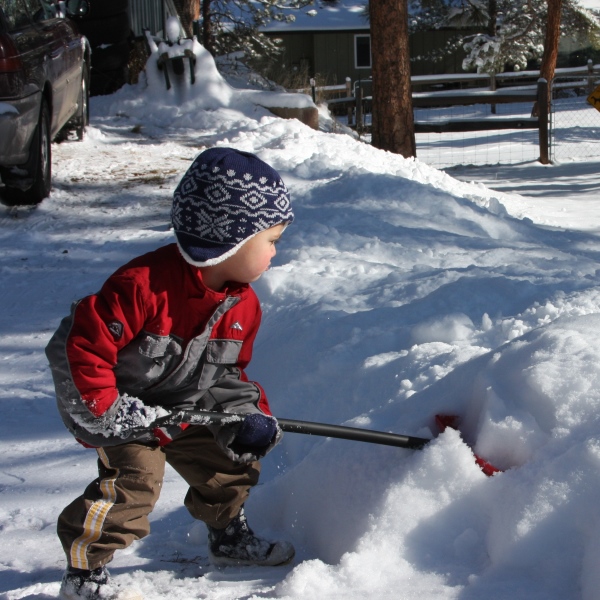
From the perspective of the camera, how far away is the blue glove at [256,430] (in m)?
2.27

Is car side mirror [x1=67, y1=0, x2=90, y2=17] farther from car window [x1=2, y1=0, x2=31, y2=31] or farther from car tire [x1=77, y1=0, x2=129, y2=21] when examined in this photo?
car tire [x1=77, y1=0, x2=129, y2=21]

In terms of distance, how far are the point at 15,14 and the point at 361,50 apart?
27.0 metres

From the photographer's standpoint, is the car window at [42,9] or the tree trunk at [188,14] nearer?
the car window at [42,9]

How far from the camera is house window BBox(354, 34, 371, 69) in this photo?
3175 cm

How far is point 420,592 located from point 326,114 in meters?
13.5

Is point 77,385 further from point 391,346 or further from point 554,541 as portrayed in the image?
point 391,346

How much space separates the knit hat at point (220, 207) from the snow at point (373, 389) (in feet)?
2.69

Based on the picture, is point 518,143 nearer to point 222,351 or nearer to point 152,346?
point 222,351

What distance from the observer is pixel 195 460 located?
2471mm

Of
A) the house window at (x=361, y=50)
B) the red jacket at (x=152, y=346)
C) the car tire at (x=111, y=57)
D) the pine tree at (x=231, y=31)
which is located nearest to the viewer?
the red jacket at (x=152, y=346)

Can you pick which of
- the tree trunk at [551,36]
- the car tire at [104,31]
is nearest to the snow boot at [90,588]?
the car tire at [104,31]

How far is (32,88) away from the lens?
620cm

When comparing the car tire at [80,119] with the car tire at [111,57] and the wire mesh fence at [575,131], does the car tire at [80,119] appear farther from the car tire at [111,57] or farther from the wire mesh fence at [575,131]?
the wire mesh fence at [575,131]

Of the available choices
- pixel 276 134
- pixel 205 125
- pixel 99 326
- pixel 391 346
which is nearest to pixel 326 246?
pixel 391 346
